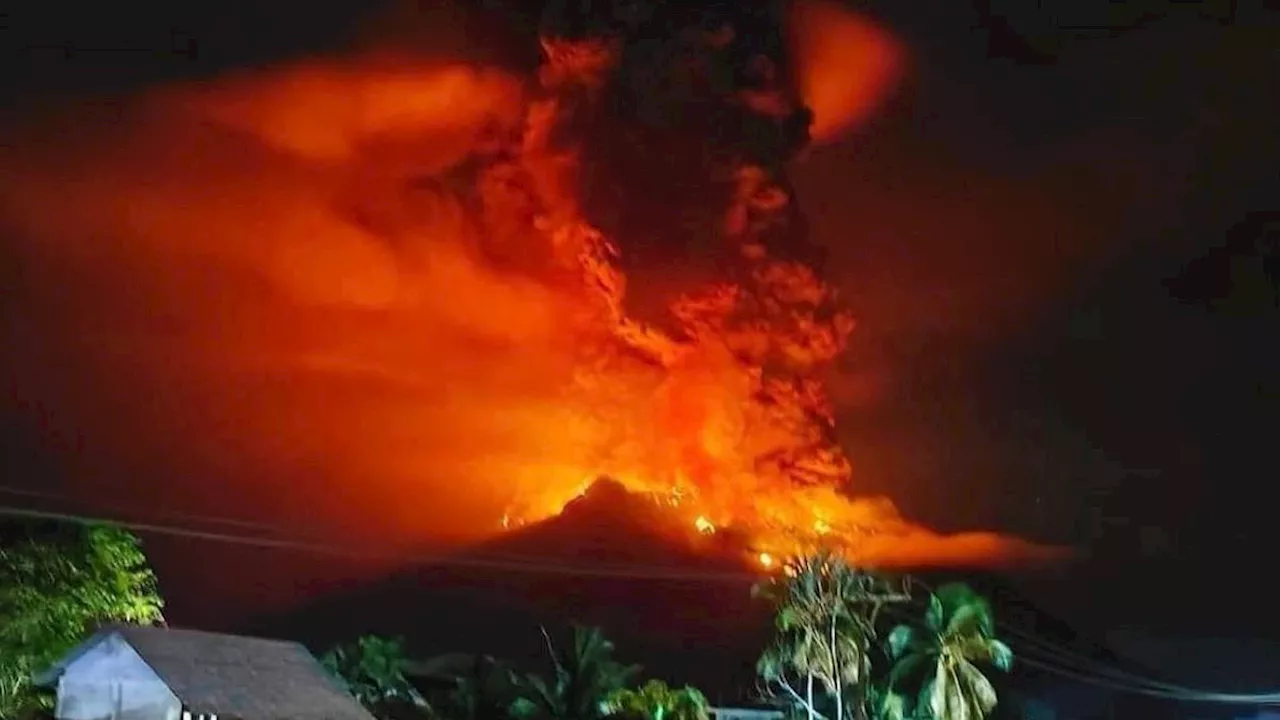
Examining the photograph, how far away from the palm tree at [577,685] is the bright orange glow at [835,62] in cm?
1070

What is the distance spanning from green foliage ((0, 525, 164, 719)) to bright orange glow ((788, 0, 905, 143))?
15.0 meters

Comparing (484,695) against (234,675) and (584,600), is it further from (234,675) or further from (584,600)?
(234,675)


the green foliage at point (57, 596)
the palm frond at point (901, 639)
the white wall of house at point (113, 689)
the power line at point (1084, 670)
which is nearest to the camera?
the white wall of house at point (113, 689)

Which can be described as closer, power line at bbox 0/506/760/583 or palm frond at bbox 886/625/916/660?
palm frond at bbox 886/625/916/660

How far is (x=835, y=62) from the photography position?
28.1m

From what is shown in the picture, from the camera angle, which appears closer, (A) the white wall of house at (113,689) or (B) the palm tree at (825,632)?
(A) the white wall of house at (113,689)

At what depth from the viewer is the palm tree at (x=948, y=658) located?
24.7m

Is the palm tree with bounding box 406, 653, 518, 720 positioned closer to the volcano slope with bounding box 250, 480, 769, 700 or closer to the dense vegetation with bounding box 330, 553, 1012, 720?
the dense vegetation with bounding box 330, 553, 1012, 720

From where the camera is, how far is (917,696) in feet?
82.6

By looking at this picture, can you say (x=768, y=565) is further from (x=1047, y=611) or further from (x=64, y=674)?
(x=64, y=674)

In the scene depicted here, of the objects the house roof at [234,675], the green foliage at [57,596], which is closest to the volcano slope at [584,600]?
the green foliage at [57,596]

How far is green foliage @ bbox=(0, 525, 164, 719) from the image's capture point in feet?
62.3

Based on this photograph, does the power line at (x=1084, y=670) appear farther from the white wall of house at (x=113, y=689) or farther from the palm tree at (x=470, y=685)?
the white wall of house at (x=113, y=689)

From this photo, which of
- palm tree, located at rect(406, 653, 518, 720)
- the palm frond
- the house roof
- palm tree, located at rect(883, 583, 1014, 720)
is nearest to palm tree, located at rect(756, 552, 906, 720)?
the palm frond
